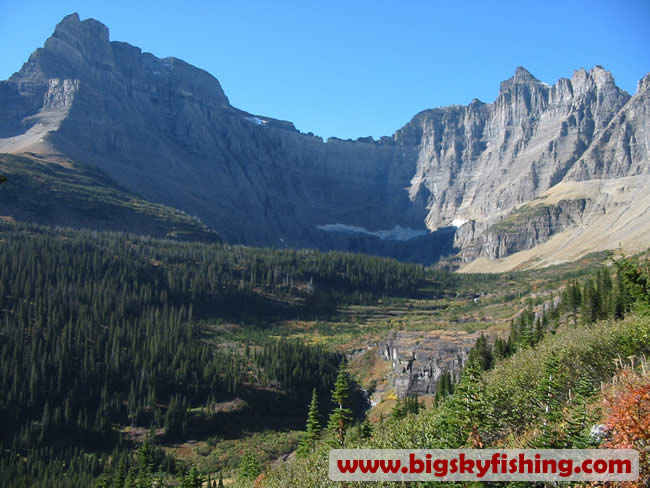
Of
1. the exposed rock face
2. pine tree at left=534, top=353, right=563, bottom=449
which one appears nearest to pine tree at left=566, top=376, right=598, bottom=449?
pine tree at left=534, top=353, right=563, bottom=449

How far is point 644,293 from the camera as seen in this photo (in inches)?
2340

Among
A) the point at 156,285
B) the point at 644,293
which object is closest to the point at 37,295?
the point at 156,285

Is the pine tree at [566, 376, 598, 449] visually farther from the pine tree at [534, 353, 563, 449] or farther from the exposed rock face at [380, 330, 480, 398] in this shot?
the exposed rock face at [380, 330, 480, 398]

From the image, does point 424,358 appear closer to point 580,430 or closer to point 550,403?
point 550,403

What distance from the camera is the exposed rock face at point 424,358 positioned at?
4496 inches

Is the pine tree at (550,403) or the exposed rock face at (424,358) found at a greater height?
the pine tree at (550,403)

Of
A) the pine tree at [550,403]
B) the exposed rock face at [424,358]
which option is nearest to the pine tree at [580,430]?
the pine tree at [550,403]

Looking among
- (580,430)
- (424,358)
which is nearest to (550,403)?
(580,430)

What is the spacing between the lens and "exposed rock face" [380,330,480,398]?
11419 centimetres

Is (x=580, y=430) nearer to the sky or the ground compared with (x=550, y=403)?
nearer to the sky

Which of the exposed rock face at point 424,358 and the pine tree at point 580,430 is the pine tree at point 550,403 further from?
the exposed rock face at point 424,358

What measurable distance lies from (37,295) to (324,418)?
289 ft

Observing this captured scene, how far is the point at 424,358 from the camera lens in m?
120

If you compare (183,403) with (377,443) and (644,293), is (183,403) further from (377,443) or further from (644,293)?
(644,293)
